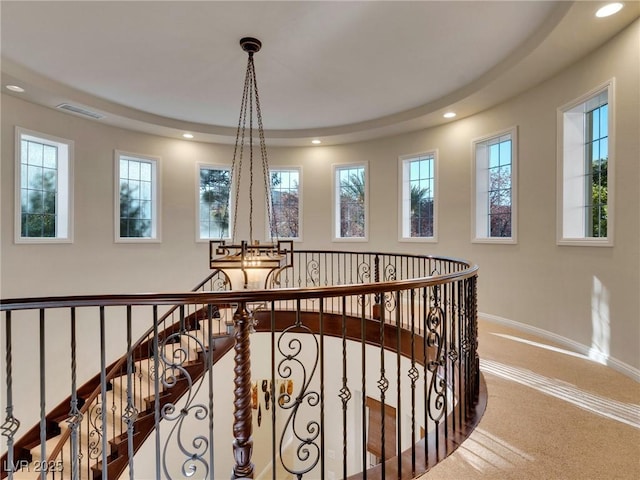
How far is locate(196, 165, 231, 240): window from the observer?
23.9 feet

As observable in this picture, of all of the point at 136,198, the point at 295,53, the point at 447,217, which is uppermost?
the point at 295,53

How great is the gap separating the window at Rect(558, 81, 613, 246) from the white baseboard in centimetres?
118

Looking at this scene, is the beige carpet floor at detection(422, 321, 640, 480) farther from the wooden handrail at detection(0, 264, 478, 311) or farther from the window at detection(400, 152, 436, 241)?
the window at detection(400, 152, 436, 241)

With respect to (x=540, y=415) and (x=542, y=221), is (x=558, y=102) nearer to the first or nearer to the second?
(x=542, y=221)

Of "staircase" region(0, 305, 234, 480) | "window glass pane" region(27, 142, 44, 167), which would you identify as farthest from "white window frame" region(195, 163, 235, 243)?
"window glass pane" region(27, 142, 44, 167)

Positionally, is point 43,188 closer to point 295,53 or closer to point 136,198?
point 136,198

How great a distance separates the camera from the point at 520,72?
4.26 m

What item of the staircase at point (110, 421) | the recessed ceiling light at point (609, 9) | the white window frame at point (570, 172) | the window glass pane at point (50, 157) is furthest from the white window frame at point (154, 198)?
the recessed ceiling light at point (609, 9)

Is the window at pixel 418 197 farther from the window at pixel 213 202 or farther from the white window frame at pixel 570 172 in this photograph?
the window at pixel 213 202

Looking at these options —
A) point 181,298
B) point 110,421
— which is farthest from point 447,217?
point 110,421

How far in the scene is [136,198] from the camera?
21.8 ft

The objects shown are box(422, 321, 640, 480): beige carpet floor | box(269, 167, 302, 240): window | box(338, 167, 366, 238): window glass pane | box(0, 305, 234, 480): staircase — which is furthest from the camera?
box(269, 167, 302, 240): window

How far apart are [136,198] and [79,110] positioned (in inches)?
68.8

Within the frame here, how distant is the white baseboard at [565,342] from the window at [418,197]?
173 cm
